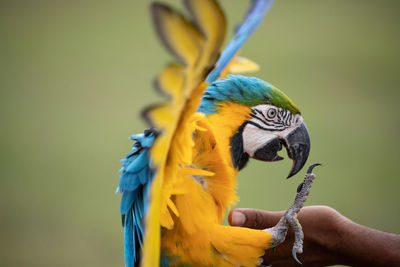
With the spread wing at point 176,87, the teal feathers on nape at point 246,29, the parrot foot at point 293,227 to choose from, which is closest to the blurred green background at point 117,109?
the teal feathers on nape at point 246,29

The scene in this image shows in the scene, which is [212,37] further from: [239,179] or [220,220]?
[239,179]

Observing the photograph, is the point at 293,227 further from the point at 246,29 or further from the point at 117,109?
the point at 117,109

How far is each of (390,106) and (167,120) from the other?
3.28 meters

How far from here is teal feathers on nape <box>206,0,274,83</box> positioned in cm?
84

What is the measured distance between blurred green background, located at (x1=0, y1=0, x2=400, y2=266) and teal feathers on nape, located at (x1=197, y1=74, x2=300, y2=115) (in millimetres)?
925

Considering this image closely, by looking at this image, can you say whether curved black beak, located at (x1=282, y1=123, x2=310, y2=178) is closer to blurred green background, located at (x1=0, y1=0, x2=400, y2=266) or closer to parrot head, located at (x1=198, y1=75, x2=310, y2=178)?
parrot head, located at (x1=198, y1=75, x2=310, y2=178)

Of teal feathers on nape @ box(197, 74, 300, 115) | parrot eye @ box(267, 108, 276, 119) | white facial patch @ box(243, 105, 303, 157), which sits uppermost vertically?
teal feathers on nape @ box(197, 74, 300, 115)

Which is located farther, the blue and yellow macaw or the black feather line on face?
the black feather line on face

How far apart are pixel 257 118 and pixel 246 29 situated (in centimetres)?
17

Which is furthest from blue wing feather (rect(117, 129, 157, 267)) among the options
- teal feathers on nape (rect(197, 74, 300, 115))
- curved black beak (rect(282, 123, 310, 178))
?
curved black beak (rect(282, 123, 310, 178))

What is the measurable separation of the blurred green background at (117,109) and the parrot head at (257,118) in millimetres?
932

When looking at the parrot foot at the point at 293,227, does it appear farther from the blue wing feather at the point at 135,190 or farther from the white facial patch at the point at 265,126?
the blue wing feather at the point at 135,190

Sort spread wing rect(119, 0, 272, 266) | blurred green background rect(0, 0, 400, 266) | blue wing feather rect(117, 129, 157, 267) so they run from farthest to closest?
blurred green background rect(0, 0, 400, 266) → blue wing feather rect(117, 129, 157, 267) → spread wing rect(119, 0, 272, 266)

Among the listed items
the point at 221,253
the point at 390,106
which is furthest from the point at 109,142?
the point at 221,253
